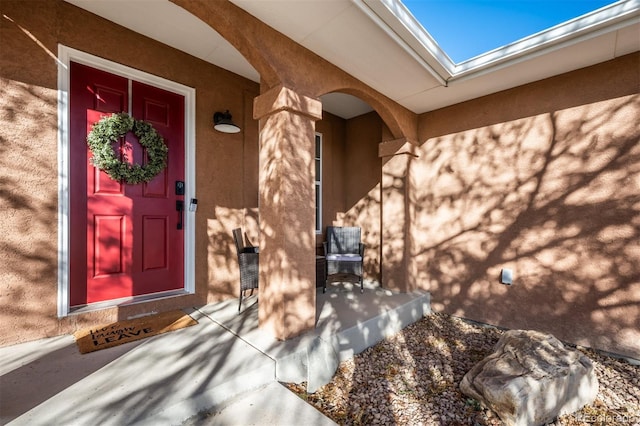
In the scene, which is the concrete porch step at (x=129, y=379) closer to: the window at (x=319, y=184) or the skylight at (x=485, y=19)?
the window at (x=319, y=184)

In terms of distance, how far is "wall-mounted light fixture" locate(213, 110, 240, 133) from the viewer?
305cm

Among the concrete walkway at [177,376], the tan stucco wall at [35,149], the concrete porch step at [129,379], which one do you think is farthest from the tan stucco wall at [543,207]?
the tan stucco wall at [35,149]

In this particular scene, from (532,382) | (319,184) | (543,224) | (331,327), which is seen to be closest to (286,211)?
(331,327)

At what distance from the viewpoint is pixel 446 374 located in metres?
2.37

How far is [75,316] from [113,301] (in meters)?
0.30

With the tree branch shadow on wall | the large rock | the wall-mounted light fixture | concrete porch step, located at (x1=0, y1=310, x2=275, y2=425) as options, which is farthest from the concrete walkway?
the wall-mounted light fixture

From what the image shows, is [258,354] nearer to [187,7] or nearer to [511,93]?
[187,7]

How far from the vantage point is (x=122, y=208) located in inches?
105

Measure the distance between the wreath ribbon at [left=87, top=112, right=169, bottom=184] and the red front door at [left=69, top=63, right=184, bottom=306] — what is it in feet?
0.26

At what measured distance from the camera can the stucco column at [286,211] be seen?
Result: 2289 mm

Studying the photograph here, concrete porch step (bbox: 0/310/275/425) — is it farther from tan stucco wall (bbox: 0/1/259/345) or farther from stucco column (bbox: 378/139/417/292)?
stucco column (bbox: 378/139/417/292)

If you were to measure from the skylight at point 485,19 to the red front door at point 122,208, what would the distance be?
251 centimetres

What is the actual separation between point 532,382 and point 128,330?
2.98m

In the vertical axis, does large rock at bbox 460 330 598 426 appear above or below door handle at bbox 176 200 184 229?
below
